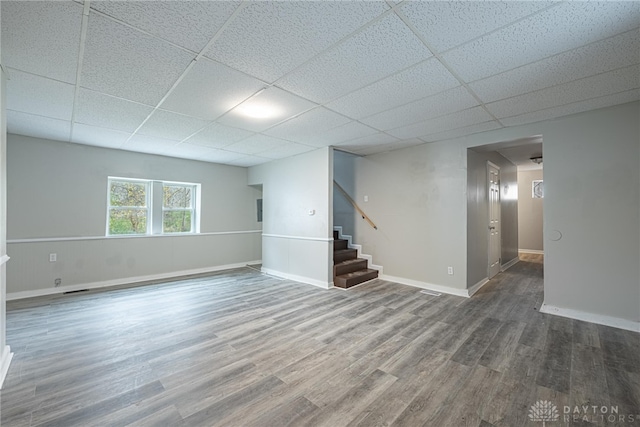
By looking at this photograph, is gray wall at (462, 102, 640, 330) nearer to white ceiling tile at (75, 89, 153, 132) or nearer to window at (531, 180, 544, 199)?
white ceiling tile at (75, 89, 153, 132)

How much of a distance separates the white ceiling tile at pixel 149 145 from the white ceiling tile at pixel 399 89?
3088mm

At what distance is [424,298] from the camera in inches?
158

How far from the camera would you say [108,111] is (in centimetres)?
316

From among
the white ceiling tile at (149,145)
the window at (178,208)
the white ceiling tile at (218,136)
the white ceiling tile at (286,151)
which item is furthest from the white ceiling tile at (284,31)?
the window at (178,208)

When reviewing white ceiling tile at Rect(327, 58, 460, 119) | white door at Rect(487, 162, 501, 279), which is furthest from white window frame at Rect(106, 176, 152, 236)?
white door at Rect(487, 162, 501, 279)

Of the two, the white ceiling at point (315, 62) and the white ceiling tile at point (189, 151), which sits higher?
the white ceiling tile at point (189, 151)

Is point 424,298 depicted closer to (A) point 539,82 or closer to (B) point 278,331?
(B) point 278,331

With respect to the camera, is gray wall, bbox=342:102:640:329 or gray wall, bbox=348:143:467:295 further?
gray wall, bbox=348:143:467:295

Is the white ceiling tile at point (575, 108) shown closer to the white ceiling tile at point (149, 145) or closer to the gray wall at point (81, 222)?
the white ceiling tile at point (149, 145)

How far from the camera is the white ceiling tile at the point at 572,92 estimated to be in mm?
2377

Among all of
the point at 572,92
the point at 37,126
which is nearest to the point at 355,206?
Answer: the point at 572,92

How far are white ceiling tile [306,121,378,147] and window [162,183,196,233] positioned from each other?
3318 mm

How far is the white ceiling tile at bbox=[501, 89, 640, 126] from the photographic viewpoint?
2.76 m

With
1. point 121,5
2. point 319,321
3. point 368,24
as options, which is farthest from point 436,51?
Answer: point 319,321
